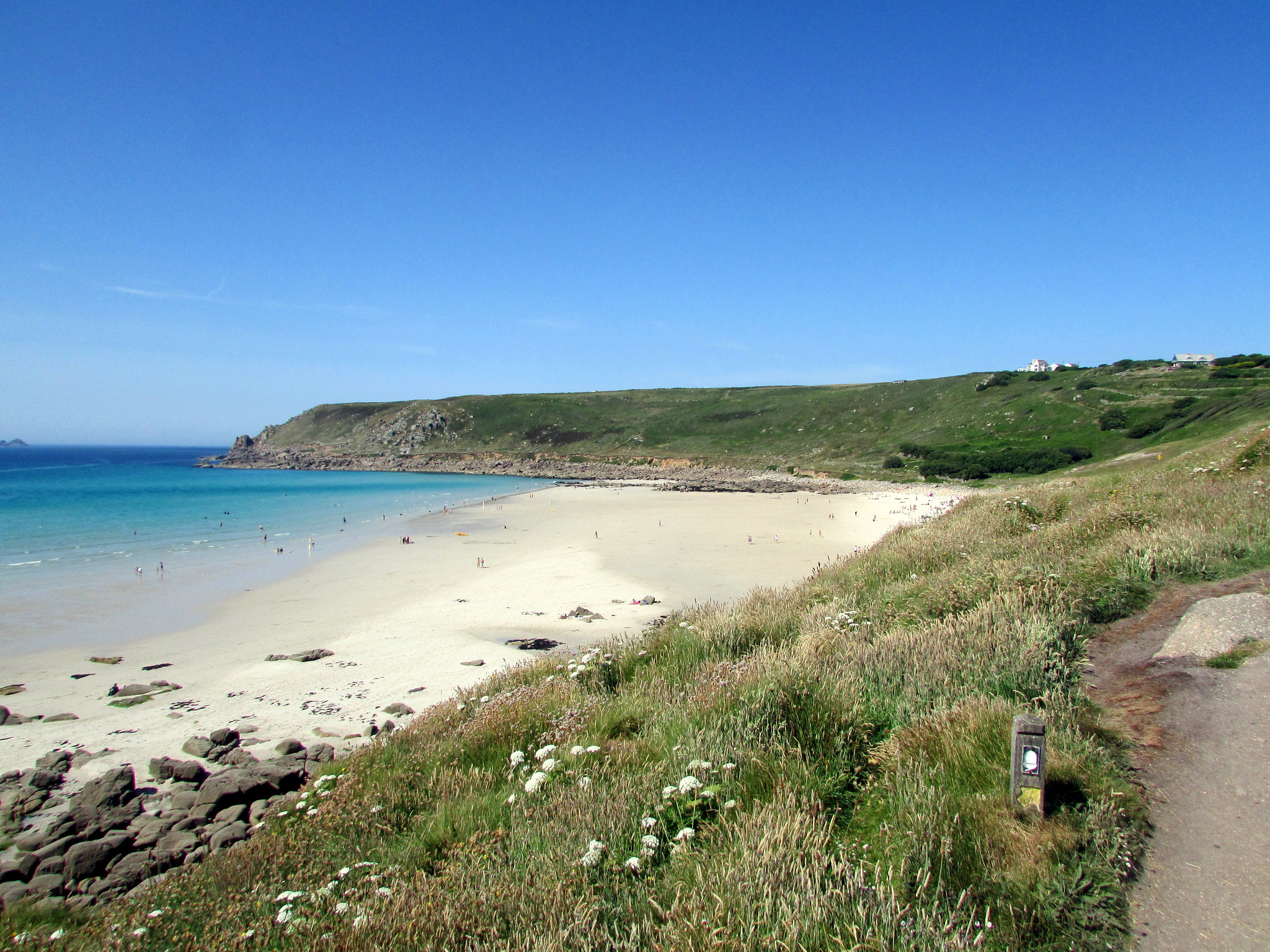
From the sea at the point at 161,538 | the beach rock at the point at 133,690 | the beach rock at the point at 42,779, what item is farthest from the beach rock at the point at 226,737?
the sea at the point at 161,538

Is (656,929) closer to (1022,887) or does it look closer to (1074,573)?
(1022,887)

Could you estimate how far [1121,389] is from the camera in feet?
225

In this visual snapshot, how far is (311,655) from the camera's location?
49.9ft

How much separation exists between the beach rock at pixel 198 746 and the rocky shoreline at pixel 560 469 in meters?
53.3

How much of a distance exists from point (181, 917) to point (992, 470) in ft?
206

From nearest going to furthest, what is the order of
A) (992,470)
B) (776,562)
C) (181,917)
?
(181,917) < (776,562) < (992,470)

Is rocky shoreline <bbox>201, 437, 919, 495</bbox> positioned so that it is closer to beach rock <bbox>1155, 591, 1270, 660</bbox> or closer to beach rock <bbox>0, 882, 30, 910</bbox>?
beach rock <bbox>1155, 591, 1270, 660</bbox>

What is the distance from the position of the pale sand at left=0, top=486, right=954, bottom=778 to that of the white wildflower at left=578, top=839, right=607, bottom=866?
26.1 feet

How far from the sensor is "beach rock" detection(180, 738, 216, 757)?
10070 millimetres

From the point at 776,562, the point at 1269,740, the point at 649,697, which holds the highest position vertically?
the point at 1269,740

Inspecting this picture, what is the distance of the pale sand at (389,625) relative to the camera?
38.2 feet

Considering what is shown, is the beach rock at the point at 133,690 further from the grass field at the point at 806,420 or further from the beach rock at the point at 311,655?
the grass field at the point at 806,420

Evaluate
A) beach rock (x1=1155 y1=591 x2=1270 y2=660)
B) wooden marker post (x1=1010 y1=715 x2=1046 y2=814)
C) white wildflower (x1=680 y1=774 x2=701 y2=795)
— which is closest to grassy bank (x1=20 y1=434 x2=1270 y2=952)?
white wildflower (x1=680 y1=774 x2=701 y2=795)

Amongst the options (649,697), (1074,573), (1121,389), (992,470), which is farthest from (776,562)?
(1121,389)
